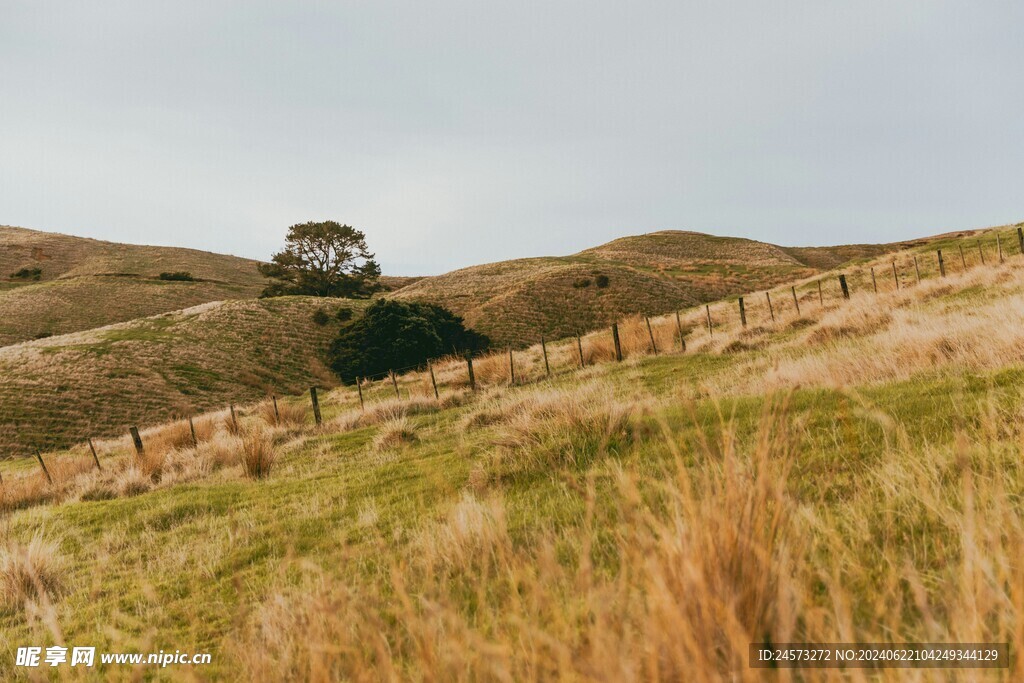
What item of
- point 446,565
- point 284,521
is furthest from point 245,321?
point 446,565

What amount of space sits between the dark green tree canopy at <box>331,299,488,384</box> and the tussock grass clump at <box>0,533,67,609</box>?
32.0 meters

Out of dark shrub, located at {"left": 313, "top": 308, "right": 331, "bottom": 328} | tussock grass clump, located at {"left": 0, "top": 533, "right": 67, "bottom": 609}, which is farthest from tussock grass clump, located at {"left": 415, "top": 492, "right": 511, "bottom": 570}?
dark shrub, located at {"left": 313, "top": 308, "right": 331, "bottom": 328}

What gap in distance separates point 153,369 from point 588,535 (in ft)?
133

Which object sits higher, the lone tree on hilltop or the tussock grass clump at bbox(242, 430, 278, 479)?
the lone tree on hilltop

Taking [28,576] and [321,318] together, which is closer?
[28,576]

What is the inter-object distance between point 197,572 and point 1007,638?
599 cm

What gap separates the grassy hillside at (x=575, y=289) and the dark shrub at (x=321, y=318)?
1275 centimetres

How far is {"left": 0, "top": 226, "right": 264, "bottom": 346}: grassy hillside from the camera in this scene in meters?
54.7

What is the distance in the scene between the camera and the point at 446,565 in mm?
3658

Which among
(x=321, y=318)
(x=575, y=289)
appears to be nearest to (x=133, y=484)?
(x=321, y=318)

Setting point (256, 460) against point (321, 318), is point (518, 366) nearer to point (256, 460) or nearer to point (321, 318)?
point (256, 460)

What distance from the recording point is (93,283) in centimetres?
6322

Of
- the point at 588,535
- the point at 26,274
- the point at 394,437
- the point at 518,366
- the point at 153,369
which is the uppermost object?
the point at 26,274

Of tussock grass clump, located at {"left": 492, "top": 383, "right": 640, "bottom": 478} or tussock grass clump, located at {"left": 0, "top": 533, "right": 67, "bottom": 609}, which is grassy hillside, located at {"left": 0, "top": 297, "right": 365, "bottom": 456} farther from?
tussock grass clump, located at {"left": 492, "top": 383, "right": 640, "bottom": 478}
